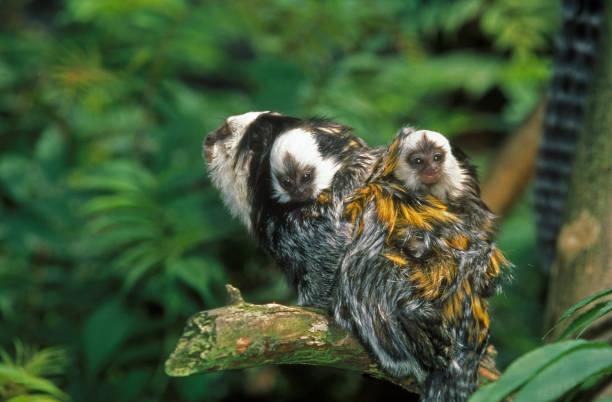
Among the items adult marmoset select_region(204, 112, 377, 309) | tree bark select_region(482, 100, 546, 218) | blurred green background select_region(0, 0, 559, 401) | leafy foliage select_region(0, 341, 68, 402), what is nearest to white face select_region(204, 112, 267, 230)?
adult marmoset select_region(204, 112, 377, 309)

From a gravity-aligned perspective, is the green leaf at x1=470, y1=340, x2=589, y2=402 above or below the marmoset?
below

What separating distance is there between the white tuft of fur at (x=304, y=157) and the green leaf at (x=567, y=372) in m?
0.85

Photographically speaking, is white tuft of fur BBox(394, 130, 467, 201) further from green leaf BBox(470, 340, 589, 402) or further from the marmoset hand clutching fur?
green leaf BBox(470, 340, 589, 402)

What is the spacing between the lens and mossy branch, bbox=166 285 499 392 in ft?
4.57

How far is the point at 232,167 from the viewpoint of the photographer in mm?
2006

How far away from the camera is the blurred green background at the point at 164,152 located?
2.92m

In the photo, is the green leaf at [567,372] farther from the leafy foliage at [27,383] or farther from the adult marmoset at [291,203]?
the leafy foliage at [27,383]

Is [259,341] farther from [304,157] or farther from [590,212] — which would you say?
[590,212]

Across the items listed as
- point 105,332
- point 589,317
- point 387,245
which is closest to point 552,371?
point 589,317

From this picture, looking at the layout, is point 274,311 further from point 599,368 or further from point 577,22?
point 577,22

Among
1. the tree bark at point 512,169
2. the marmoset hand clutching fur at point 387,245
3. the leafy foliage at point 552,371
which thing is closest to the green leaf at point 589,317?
the leafy foliage at point 552,371

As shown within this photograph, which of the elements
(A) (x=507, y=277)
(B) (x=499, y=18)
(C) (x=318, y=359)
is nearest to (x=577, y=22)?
(B) (x=499, y=18)

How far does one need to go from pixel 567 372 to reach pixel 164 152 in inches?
96.8

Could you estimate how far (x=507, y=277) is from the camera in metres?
1.74
